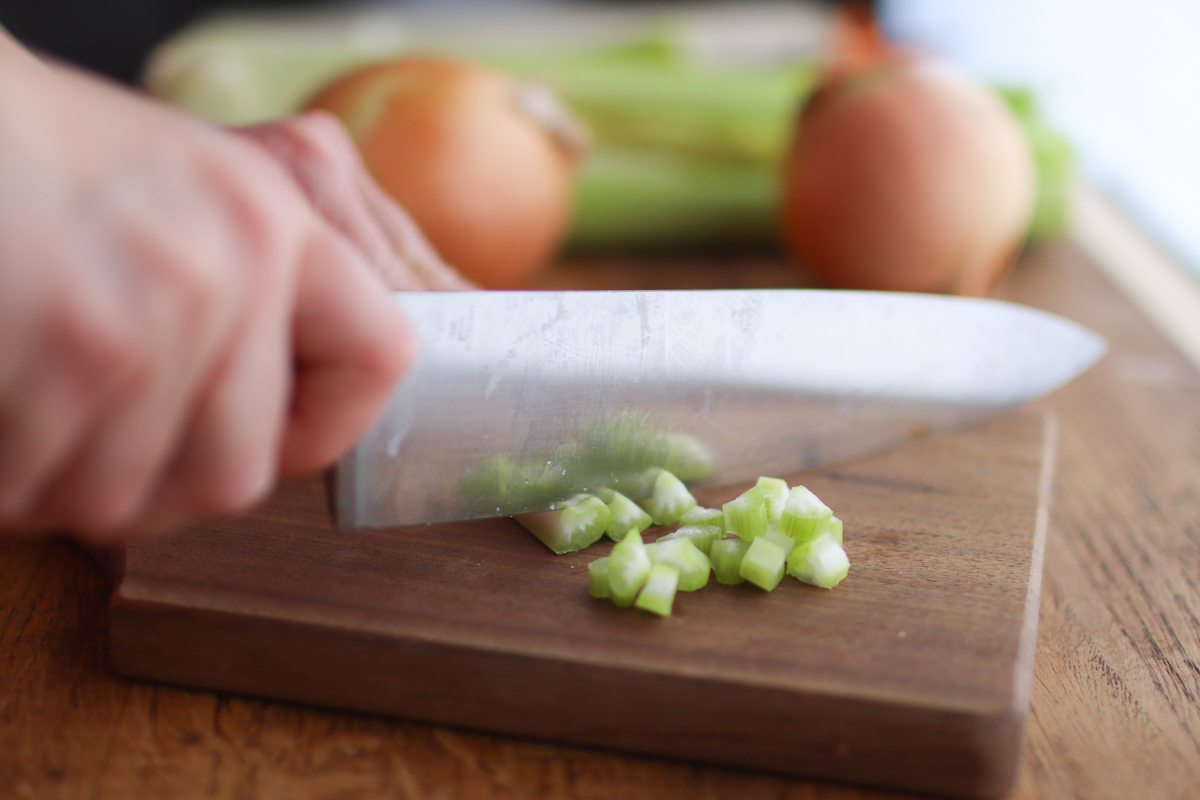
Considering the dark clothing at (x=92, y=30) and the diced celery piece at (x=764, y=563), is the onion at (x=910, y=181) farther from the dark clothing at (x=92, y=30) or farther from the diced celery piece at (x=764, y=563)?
the dark clothing at (x=92, y=30)

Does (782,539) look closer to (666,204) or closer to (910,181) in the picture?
(910,181)

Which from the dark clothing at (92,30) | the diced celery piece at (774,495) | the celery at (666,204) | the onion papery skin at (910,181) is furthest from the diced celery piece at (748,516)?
the dark clothing at (92,30)

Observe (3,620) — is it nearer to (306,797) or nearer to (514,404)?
(306,797)

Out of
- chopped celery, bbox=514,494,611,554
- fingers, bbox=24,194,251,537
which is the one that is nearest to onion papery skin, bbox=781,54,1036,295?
chopped celery, bbox=514,494,611,554

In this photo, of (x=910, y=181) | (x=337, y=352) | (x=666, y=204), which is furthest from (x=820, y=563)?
(x=666, y=204)

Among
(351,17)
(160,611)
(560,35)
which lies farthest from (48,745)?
(351,17)
